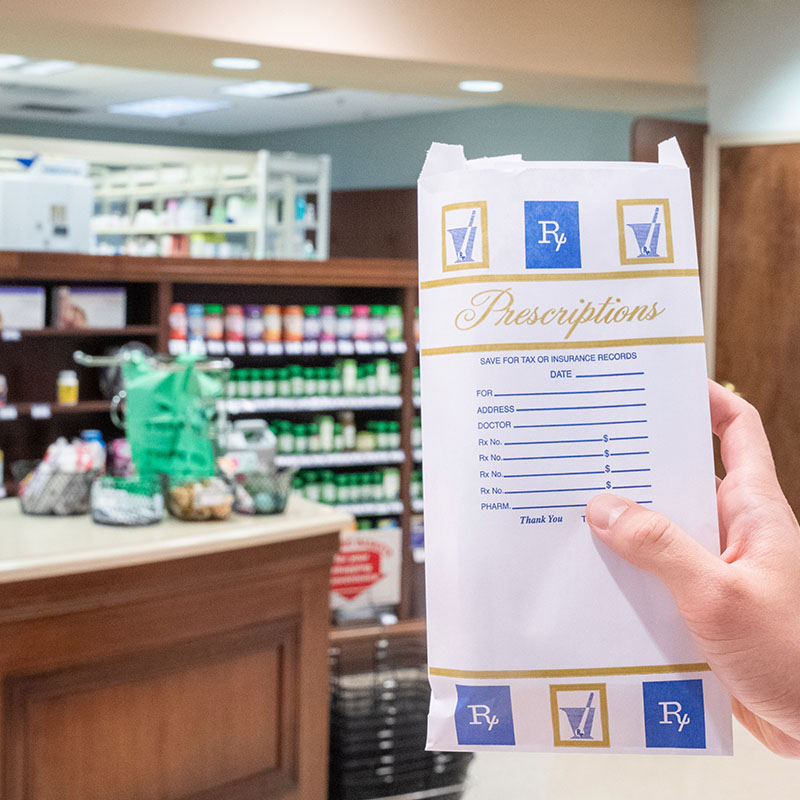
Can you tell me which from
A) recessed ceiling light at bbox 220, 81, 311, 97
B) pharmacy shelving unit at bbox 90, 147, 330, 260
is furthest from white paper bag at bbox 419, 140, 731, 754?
recessed ceiling light at bbox 220, 81, 311, 97

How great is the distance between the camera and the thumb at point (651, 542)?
68 cm

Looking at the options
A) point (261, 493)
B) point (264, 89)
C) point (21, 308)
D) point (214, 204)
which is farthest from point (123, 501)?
point (264, 89)

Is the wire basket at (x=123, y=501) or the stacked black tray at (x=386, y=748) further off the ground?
the wire basket at (x=123, y=501)

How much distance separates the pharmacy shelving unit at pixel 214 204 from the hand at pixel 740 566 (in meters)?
6.86

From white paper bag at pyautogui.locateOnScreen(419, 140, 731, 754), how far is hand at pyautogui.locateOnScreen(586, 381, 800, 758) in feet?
0.07

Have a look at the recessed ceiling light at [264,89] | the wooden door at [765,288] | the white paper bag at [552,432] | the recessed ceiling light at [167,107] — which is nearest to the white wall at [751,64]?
the wooden door at [765,288]

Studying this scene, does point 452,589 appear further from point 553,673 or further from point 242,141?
point 242,141

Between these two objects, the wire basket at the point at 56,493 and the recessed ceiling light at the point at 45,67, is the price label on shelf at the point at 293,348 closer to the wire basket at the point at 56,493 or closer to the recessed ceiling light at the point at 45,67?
the wire basket at the point at 56,493

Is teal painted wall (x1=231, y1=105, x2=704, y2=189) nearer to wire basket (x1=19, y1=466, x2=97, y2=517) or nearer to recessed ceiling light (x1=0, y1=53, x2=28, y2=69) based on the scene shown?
recessed ceiling light (x1=0, y1=53, x2=28, y2=69)

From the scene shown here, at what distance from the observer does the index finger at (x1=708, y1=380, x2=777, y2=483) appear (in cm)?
82

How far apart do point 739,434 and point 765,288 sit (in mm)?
4981

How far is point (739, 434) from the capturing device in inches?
32.8

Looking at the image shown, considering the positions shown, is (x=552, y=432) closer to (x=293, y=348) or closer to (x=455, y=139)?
(x=293, y=348)

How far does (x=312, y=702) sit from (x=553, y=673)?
232 centimetres
